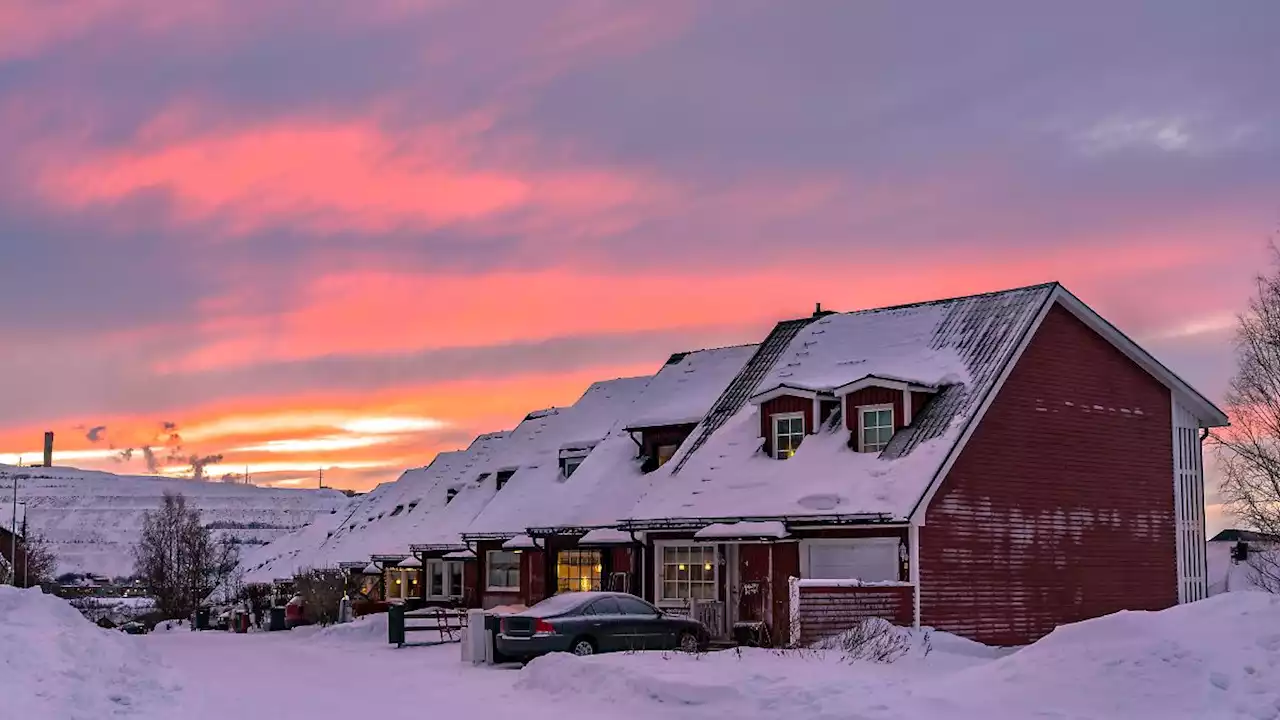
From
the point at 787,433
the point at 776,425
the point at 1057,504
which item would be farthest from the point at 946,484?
the point at 776,425

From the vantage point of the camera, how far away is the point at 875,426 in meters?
33.5

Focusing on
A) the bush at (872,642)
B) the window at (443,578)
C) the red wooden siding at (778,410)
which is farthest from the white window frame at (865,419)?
the window at (443,578)

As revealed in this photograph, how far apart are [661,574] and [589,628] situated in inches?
315

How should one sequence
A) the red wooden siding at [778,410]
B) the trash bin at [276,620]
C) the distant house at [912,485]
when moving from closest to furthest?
the distant house at [912,485] < the red wooden siding at [778,410] < the trash bin at [276,620]

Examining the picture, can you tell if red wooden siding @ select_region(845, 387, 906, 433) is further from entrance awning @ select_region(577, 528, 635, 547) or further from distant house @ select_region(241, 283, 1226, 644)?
entrance awning @ select_region(577, 528, 635, 547)

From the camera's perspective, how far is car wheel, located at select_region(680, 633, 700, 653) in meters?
28.1

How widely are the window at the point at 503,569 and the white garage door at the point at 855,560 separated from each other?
1640 centimetres

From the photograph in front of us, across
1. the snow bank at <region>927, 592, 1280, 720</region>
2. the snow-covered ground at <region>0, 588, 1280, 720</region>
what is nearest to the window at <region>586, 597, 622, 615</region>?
the snow-covered ground at <region>0, 588, 1280, 720</region>

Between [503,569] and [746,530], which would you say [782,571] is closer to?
[746,530]

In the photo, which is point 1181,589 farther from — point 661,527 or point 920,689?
point 920,689

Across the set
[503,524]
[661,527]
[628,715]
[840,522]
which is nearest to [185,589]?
[503,524]

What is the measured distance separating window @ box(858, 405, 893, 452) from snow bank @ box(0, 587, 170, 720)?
55.9ft

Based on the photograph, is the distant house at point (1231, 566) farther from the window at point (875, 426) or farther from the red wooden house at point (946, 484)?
the window at point (875, 426)

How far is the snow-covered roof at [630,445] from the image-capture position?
39688 mm
